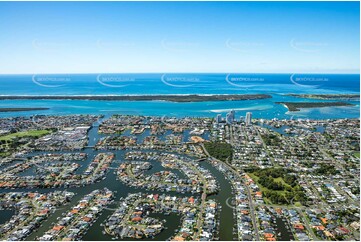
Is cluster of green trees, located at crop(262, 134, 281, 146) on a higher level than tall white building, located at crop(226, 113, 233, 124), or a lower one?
lower

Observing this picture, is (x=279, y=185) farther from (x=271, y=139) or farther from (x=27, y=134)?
(x=27, y=134)

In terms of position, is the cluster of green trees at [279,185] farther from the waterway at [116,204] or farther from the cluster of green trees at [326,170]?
the waterway at [116,204]

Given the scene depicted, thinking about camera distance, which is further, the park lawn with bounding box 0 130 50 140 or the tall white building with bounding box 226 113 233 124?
the tall white building with bounding box 226 113 233 124

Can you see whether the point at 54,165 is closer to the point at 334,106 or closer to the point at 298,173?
the point at 298,173

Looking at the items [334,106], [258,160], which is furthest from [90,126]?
[334,106]

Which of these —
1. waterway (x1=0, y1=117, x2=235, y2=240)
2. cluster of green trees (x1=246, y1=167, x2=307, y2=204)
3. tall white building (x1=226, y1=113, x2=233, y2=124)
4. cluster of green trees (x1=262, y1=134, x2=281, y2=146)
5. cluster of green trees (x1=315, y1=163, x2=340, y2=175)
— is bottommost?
waterway (x1=0, y1=117, x2=235, y2=240)

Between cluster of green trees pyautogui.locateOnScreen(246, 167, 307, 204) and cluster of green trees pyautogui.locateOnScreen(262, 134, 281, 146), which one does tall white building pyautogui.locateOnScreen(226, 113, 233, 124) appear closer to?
cluster of green trees pyautogui.locateOnScreen(262, 134, 281, 146)

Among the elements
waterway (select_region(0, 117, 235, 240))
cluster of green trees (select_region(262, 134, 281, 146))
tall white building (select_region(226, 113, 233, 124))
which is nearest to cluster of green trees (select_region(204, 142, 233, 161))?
waterway (select_region(0, 117, 235, 240))

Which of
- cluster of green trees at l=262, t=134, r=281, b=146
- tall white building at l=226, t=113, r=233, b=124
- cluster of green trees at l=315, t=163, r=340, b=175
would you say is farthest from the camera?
tall white building at l=226, t=113, r=233, b=124
